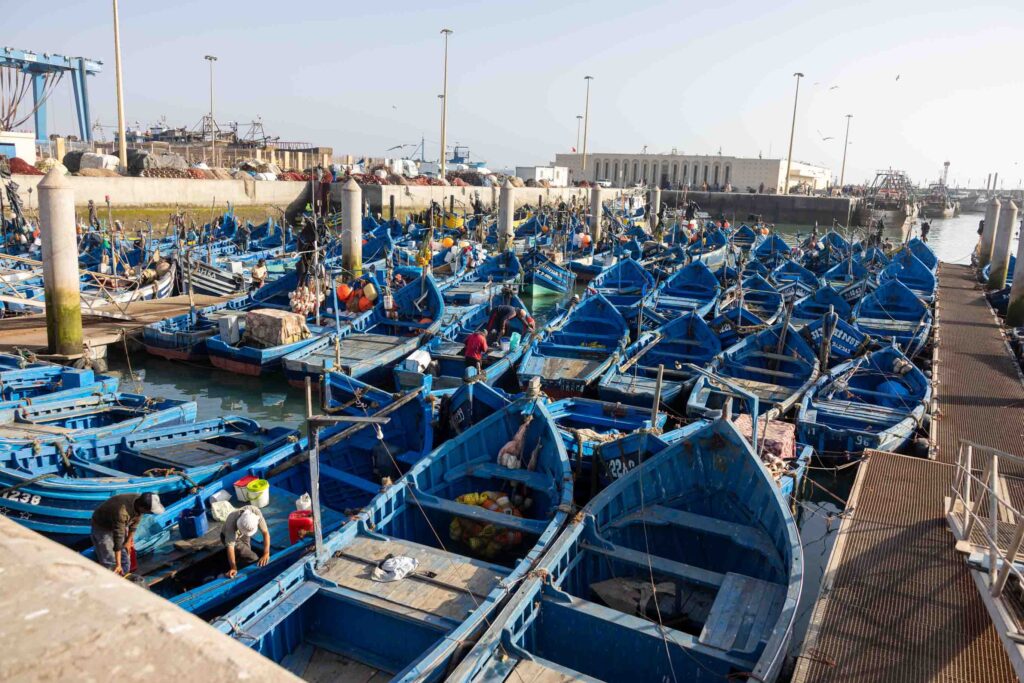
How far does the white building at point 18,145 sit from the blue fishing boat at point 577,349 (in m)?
42.4

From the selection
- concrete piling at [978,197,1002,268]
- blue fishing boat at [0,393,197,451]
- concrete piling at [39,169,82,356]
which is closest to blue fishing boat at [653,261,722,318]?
blue fishing boat at [0,393,197,451]

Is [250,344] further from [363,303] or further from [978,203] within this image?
[978,203]

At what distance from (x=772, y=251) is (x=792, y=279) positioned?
6266mm

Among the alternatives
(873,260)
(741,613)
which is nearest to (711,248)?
(873,260)

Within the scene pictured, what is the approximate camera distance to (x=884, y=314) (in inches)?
926

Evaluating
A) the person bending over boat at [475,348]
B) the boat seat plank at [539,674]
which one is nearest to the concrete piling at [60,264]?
the person bending over boat at [475,348]

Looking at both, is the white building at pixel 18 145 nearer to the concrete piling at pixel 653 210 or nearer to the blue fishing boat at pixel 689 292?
the blue fishing boat at pixel 689 292

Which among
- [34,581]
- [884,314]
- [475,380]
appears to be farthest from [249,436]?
[884,314]

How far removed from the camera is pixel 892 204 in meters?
79.9

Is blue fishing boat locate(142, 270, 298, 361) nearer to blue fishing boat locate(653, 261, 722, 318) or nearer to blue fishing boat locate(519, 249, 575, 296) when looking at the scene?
blue fishing boat locate(519, 249, 575, 296)

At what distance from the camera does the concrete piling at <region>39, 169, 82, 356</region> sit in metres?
17.1

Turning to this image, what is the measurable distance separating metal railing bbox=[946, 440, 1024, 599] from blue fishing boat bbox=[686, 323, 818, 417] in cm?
436

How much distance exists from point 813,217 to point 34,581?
269 ft

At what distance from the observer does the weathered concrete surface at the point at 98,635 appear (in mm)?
1445
